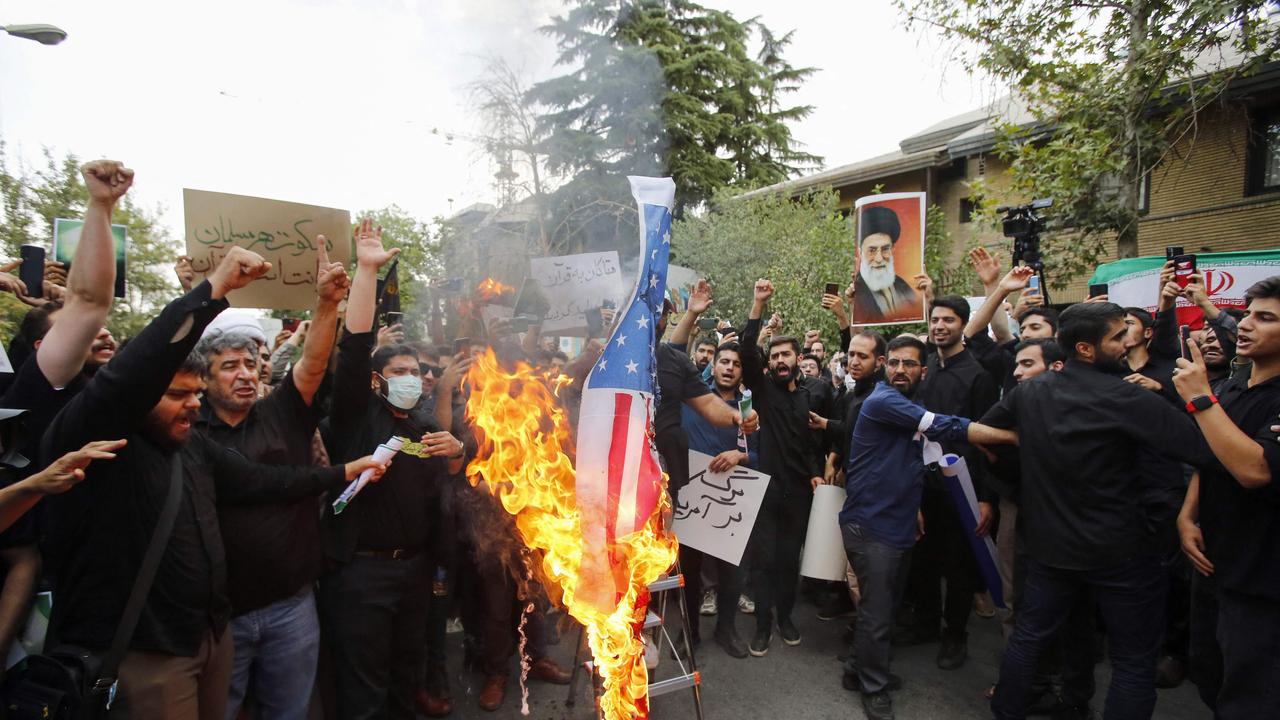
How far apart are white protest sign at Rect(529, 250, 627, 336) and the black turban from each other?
2498 millimetres

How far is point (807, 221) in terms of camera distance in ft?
59.4

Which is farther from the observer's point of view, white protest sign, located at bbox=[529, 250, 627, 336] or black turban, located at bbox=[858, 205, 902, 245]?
black turban, located at bbox=[858, 205, 902, 245]

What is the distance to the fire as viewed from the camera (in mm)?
4859

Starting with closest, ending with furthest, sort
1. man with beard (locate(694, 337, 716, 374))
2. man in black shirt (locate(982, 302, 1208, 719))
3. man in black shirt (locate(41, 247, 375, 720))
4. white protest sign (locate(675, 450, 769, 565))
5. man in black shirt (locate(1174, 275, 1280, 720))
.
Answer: man in black shirt (locate(41, 247, 375, 720)) → man in black shirt (locate(1174, 275, 1280, 720)) → man in black shirt (locate(982, 302, 1208, 719)) → white protest sign (locate(675, 450, 769, 565)) → man with beard (locate(694, 337, 716, 374))

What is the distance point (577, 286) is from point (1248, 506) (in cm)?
412

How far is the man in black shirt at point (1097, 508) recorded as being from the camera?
11.4 feet

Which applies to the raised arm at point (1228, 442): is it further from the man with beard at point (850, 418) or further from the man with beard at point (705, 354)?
the man with beard at point (705, 354)

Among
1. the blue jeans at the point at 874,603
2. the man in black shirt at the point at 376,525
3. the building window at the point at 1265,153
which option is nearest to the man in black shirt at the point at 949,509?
the blue jeans at the point at 874,603

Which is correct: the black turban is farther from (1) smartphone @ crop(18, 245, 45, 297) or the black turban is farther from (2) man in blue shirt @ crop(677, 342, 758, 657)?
(1) smartphone @ crop(18, 245, 45, 297)

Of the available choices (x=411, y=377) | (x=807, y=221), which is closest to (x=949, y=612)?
(x=411, y=377)

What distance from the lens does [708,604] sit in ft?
20.2

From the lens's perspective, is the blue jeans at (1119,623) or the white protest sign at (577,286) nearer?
the blue jeans at (1119,623)

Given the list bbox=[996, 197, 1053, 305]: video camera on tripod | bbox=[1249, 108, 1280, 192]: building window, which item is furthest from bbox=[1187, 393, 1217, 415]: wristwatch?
bbox=[1249, 108, 1280, 192]: building window

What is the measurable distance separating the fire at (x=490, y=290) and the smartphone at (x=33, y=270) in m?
2.55
